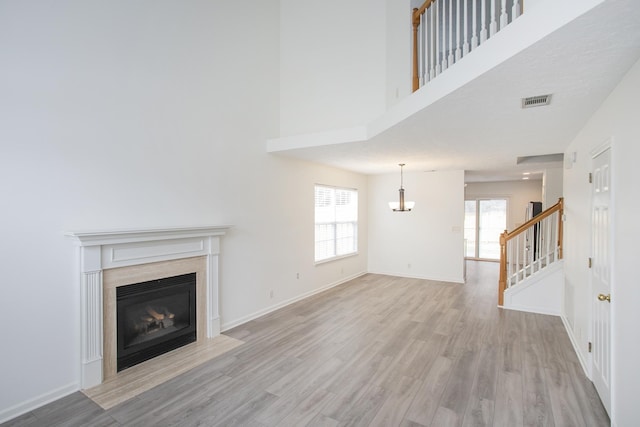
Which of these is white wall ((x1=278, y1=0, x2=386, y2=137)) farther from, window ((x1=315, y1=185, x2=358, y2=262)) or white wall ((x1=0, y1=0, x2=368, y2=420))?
window ((x1=315, y1=185, x2=358, y2=262))

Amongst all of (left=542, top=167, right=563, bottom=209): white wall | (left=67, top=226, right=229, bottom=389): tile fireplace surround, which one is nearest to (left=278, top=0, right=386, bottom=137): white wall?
(left=67, top=226, right=229, bottom=389): tile fireplace surround

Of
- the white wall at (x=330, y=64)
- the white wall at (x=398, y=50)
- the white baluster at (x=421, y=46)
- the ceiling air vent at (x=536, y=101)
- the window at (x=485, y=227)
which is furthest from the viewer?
the window at (x=485, y=227)

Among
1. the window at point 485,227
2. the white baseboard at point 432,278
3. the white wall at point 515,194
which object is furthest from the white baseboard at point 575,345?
the white wall at point 515,194

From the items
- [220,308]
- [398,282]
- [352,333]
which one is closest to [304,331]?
[352,333]

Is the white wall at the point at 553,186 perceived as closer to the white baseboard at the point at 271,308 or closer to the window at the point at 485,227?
the window at the point at 485,227

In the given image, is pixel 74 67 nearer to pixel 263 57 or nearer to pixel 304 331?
pixel 263 57

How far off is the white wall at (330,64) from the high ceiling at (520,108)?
57 centimetres

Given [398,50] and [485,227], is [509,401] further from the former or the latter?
[485,227]

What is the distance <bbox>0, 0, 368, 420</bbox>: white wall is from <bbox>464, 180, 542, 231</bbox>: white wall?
8.26 meters

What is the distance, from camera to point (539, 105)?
267cm

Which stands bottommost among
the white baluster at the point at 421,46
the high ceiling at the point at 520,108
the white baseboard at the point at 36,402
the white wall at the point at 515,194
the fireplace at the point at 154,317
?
the white baseboard at the point at 36,402

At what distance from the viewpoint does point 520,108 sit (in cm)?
275

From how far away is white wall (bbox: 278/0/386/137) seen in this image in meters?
4.41

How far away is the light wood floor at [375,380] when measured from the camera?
2.43m
